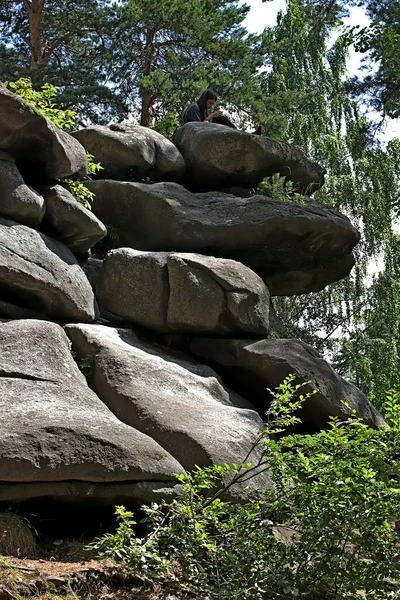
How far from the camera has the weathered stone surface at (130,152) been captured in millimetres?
9711

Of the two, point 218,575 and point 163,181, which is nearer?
point 218,575

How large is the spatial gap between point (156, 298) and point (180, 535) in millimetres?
3665

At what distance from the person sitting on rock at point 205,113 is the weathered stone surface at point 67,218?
358 cm

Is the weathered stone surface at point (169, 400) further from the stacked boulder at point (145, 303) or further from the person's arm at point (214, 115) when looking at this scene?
the person's arm at point (214, 115)

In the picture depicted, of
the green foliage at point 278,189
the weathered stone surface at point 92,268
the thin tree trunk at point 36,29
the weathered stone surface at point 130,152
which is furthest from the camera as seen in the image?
the thin tree trunk at point 36,29

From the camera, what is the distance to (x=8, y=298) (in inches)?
286

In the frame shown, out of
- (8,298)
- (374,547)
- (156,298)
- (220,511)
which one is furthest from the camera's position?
(156,298)

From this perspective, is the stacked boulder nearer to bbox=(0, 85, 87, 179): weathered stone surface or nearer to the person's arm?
bbox=(0, 85, 87, 179): weathered stone surface

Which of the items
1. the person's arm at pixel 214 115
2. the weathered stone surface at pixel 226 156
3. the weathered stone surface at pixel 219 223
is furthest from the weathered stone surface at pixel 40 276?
the person's arm at pixel 214 115

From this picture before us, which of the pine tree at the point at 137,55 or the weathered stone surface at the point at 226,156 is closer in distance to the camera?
the weathered stone surface at the point at 226,156

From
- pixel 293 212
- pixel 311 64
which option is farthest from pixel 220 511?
pixel 311 64

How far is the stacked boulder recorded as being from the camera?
552 centimetres

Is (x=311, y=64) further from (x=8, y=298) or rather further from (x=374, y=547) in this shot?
(x=374, y=547)

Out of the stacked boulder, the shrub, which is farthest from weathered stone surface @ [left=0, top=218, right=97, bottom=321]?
the shrub
